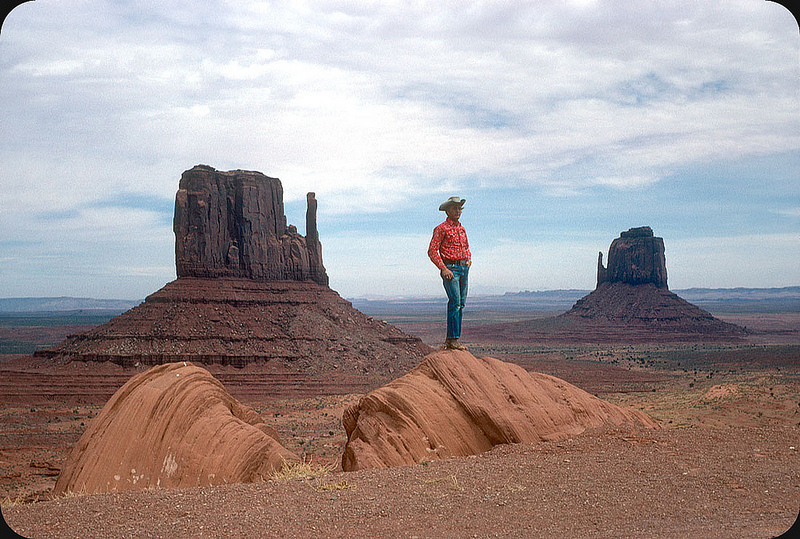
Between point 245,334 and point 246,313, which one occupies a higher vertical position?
point 246,313

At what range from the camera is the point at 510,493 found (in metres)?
8.94

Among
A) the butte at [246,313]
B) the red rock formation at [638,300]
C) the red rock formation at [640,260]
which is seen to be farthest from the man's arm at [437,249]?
the red rock formation at [640,260]

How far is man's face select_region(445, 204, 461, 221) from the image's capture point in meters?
14.5

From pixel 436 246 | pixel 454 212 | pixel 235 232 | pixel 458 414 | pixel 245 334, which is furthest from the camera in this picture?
pixel 235 232

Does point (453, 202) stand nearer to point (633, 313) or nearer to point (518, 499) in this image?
point (518, 499)

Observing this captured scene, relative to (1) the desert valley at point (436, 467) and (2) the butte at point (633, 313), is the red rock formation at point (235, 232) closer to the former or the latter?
(1) the desert valley at point (436, 467)

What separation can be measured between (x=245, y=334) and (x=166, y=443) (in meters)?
52.7

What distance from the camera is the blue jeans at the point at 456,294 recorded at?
14297 mm

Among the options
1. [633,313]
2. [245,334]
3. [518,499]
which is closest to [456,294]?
[518,499]

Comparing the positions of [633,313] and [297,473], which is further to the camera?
[633,313]

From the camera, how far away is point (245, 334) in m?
62.3

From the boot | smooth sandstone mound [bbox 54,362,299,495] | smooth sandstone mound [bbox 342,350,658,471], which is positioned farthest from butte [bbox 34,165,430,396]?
smooth sandstone mound [bbox 342,350,658,471]

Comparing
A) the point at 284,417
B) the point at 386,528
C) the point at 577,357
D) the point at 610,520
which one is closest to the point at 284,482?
the point at 386,528

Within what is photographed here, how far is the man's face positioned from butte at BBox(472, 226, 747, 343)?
99004 mm
